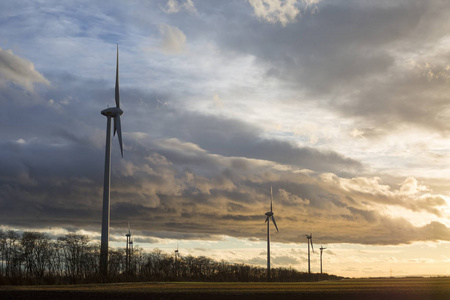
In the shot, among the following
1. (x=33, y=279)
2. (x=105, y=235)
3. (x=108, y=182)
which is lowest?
(x=33, y=279)

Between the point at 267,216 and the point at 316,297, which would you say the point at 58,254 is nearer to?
the point at 267,216

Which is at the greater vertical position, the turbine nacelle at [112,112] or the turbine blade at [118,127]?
the turbine nacelle at [112,112]

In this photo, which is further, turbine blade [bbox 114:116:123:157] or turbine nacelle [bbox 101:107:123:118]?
turbine nacelle [bbox 101:107:123:118]

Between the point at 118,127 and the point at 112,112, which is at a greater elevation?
the point at 112,112

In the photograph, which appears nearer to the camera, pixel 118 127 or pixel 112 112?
pixel 118 127

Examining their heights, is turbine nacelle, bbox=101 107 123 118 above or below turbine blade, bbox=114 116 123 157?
above

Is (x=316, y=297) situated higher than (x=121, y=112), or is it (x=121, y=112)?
(x=121, y=112)

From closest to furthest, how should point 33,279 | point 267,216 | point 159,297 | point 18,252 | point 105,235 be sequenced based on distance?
point 159,297
point 33,279
point 105,235
point 267,216
point 18,252

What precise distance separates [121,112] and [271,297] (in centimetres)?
7256

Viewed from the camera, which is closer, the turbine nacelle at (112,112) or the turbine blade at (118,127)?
the turbine blade at (118,127)

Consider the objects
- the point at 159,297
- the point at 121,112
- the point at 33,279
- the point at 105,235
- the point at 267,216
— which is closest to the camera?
the point at 159,297

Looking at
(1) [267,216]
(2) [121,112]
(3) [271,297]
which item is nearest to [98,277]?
(2) [121,112]

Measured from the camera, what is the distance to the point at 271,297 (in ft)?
176

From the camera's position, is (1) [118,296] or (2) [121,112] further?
(2) [121,112]
